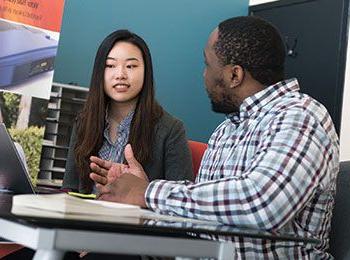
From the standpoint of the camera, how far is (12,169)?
1.40 meters

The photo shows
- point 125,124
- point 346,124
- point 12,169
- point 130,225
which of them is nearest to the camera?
point 130,225

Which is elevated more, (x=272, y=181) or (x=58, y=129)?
(x=58, y=129)

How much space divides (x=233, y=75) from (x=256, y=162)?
0.38 m

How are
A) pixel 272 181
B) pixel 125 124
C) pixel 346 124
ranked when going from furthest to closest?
1. pixel 346 124
2. pixel 125 124
3. pixel 272 181

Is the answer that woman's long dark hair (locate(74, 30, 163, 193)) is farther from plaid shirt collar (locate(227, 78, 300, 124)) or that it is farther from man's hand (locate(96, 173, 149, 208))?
man's hand (locate(96, 173, 149, 208))

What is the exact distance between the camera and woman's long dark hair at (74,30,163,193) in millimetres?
2158

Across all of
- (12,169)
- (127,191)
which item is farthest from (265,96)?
(12,169)

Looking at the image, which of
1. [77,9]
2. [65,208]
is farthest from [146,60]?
[65,208]

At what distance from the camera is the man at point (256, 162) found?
109 cm

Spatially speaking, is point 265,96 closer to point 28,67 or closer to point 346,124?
point 28,67

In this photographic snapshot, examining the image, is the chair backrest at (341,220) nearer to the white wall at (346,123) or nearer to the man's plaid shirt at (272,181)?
the man's plaid shirt at (272,181)

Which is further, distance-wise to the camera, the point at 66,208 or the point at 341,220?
the point at 341,220

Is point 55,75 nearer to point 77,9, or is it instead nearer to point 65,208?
point 77,9

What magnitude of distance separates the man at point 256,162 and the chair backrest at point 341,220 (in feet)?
0.25
